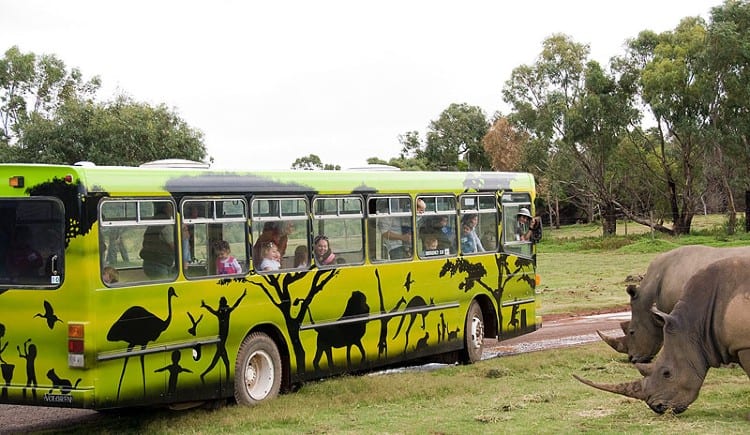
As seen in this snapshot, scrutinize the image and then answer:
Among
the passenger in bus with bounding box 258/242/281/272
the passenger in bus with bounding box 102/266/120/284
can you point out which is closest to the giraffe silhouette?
the passenger in bus with bounding box 102/266/120/284

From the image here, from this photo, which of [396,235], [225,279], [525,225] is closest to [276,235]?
[225,279]

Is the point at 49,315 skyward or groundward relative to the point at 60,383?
skyward

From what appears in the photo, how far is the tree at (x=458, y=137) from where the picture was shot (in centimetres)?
8088

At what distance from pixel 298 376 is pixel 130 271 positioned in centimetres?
308

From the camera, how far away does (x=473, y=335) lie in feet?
53.7

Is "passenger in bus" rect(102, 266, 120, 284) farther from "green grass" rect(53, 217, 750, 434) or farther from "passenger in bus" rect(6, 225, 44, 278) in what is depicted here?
"green grass" rect(53, 217, 750, 434)

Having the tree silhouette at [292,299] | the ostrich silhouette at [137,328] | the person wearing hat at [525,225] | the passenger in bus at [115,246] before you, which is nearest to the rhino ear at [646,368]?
the tree silhouette at [292,299]

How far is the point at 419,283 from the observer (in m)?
15.1

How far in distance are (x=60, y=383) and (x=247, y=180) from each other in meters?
3.28

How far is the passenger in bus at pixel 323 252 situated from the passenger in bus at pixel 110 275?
3345 millimetres

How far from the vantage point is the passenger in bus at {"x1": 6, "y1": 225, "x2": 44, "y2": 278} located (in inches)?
414

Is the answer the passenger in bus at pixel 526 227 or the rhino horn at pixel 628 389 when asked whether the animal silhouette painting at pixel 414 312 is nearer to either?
the passenger in bus at pixel 526 227

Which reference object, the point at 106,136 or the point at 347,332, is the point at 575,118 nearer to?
the point at 106,136

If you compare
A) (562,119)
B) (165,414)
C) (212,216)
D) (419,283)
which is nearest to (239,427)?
(165,414)
